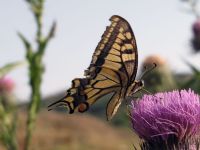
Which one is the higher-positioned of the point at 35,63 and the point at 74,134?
the point at 35,63

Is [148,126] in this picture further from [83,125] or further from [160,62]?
[83,125]

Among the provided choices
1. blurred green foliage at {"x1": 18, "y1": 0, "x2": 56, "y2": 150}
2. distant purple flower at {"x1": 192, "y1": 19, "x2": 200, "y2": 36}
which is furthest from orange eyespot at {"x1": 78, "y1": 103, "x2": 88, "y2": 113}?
distant purple flower at {"x1": 192, "y1": 19, "x2": 200, "y2": 36}

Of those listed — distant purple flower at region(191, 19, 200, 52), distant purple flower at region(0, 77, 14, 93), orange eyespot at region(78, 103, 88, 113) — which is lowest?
distant purple flower at region(0, 77, 14, 93)

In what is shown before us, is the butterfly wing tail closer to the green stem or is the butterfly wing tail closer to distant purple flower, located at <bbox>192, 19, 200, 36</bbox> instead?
the green stem

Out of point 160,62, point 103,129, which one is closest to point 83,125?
point 103,129

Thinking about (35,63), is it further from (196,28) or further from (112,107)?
(196,28)

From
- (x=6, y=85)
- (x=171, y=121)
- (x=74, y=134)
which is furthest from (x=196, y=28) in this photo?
(x=74, y=134)
